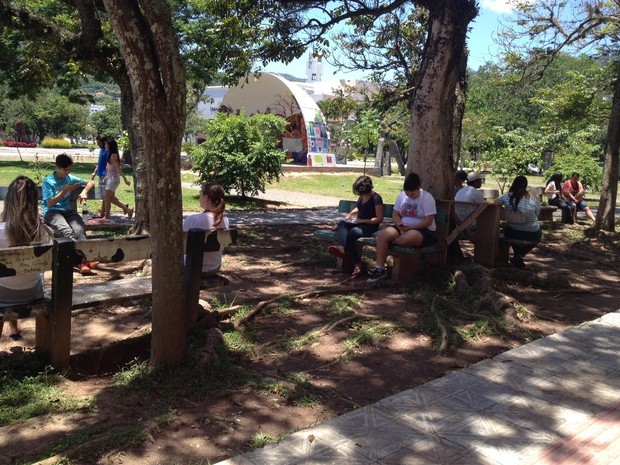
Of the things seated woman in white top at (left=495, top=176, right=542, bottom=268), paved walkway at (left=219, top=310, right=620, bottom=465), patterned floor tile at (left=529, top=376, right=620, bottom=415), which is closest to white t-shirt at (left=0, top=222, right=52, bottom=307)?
paved walkway at (left=219, top=310, right=620, bottom=465)

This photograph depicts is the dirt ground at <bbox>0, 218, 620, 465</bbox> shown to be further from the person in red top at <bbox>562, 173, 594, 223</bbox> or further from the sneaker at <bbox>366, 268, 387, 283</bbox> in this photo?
the person in red top at <bbox>562, 173, 594, 223</bbox>

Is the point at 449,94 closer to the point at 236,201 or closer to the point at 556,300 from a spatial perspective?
the point at 556,300

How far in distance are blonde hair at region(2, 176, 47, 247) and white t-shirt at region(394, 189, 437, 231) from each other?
153 inches

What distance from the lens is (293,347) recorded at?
472cm

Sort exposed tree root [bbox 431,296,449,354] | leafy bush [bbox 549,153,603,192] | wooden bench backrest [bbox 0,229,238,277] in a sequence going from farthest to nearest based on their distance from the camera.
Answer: leafy bush [bbox 549,153,603,192], exposed tree root [bbox 431,296,449,354], wooden bench backrest [bbox 0,229,238,277]

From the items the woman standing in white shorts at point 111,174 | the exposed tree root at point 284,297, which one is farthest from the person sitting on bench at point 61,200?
the woman standing in white shorts at point 111,174

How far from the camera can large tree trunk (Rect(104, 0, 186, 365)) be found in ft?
11.6

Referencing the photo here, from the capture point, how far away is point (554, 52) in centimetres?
1332

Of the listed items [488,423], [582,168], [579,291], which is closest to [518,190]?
[579,291]

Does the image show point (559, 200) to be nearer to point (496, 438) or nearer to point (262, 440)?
point (496, 438)

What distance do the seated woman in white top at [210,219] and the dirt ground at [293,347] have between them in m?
0.16

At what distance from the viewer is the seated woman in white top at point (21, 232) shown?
161 inches

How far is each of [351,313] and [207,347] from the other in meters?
1.72

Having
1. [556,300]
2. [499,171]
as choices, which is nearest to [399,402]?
[556,300]
